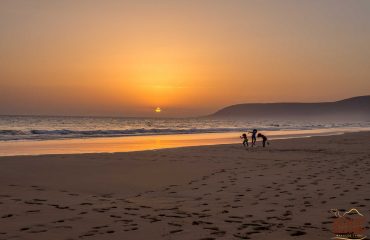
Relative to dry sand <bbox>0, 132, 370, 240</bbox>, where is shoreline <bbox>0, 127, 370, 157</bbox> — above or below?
above

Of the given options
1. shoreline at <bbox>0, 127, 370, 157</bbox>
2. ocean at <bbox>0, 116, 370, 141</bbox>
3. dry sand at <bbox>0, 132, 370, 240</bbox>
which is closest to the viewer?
dry sand at <bbox>0, 132, 370, 240</bbox>

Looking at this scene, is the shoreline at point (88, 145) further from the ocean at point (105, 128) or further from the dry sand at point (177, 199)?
the dry sand at point (177, 199)

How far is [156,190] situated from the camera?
32.9 feet

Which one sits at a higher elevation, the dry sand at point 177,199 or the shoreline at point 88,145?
the shoreline at point 88,145

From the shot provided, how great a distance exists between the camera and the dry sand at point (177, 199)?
6172 mm

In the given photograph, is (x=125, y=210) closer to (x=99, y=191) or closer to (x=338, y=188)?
(x=99, y=191)

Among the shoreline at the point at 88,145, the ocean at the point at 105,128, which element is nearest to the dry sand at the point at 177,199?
the shoreline at the point at 88,145

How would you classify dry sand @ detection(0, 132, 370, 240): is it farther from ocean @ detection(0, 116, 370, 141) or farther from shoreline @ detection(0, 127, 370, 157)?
ocean @ detection(0, 116, 370, 141)

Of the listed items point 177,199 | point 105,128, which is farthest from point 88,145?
point 105,128

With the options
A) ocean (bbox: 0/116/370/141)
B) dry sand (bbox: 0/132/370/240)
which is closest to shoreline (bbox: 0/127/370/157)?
ocean (bbox: 0/116/370/141)

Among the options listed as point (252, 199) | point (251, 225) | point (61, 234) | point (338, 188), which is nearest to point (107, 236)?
point (61, 234)

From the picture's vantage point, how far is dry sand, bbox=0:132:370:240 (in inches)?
243

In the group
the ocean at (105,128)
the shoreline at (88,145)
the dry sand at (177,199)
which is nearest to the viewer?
the dry sand at (177,199)

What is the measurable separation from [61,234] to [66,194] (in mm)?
3475
